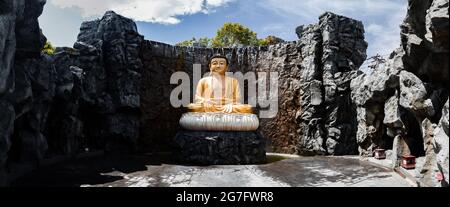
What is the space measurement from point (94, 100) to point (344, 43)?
942cm

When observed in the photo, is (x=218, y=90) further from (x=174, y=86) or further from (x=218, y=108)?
(x=174, y=86)

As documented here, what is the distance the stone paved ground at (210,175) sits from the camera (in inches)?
286

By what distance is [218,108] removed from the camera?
435 inches

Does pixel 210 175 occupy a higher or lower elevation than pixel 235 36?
lower

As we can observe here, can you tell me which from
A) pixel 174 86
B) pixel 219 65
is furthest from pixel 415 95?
pixel 174 86

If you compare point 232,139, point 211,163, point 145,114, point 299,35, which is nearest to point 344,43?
point 299,35

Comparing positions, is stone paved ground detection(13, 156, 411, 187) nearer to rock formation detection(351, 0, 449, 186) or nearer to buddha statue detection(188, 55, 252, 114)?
rock formation detection(351, 0, 449, 186)

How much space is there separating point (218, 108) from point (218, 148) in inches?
54.2

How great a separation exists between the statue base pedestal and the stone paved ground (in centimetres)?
62

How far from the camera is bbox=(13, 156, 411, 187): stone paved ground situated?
7258 mm

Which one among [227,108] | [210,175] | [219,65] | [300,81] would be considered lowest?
[210,175]

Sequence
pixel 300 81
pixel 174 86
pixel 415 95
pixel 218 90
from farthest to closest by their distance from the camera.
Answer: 1. pixel 174 86
2. pixel 300 81
3. pixel 218 90
4. pixel 415 95

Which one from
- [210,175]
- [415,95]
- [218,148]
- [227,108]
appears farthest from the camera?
[227,108]

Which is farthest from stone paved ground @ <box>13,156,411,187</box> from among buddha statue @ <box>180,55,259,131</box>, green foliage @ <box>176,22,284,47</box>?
green foliage @ <box>176,22,284,47</box>
